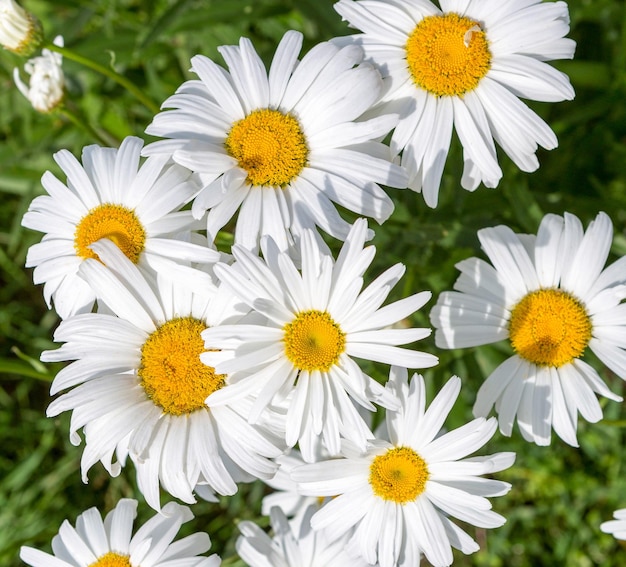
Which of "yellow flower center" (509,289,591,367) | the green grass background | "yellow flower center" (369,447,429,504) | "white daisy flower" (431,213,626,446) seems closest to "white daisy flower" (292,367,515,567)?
"yellow flower center" (369,447,429,504)

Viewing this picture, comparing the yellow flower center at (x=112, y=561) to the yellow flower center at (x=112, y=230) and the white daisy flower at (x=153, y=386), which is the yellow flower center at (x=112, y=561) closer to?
the white daisy flower at (x=153, y=386)

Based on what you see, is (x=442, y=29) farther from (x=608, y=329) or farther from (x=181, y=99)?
(x=608, y=329)

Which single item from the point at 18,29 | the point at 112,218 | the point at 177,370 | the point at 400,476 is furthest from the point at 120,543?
the point at 18,29

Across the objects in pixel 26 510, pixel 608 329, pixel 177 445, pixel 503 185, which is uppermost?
pixel 503 185

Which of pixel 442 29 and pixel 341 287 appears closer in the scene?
pixel 341 287

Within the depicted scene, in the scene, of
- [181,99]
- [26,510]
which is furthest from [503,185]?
[26,510]
